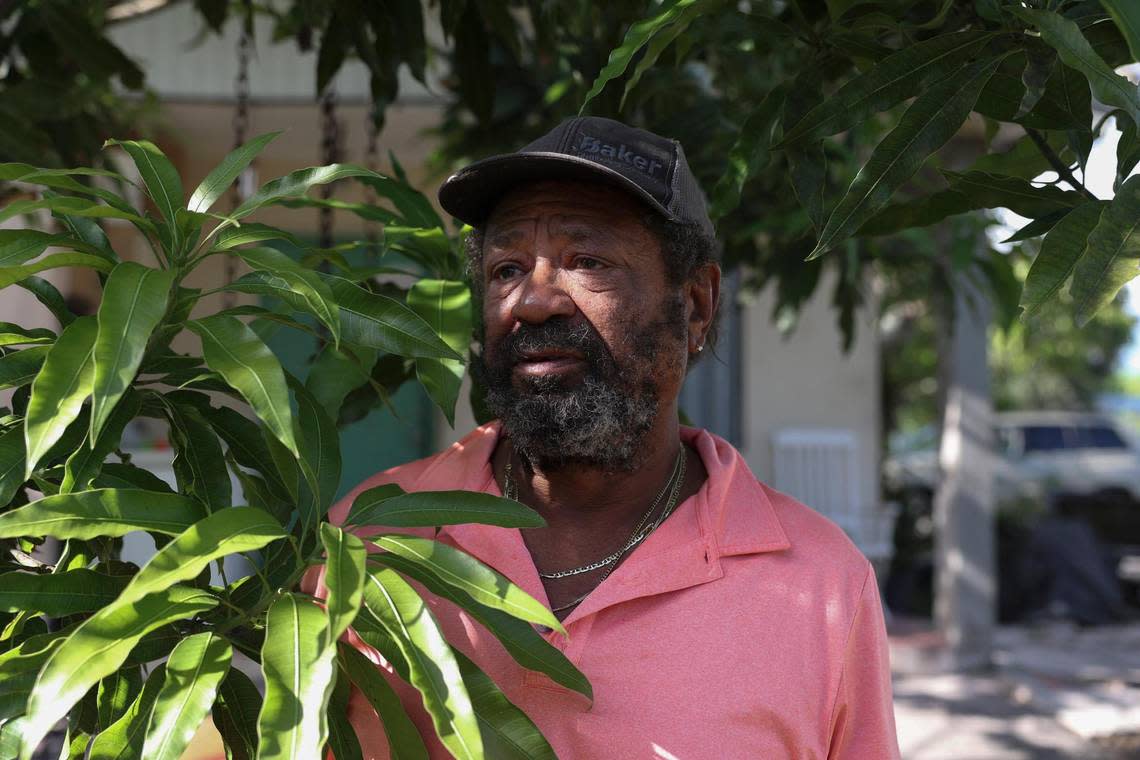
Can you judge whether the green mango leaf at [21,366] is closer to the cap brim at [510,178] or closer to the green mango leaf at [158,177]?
the green mango leaf at [158,177]

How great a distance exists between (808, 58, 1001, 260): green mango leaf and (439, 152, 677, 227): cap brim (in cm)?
35

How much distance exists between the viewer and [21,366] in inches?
52.7

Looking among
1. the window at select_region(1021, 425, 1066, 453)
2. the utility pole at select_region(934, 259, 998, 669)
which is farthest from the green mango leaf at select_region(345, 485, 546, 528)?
the window at select_region(1021, 425, 1066, 453)

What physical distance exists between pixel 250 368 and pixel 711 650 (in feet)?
2.42

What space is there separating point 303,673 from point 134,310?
1.27ft

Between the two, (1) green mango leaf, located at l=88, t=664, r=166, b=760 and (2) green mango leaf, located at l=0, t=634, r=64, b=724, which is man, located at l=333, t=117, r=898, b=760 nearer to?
(1) green mango leaf, located at l=88, t=664, r=166, b=760

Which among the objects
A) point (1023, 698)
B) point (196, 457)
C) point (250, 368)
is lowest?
point (1023, 698)

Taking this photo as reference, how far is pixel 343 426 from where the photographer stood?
2.16 metres

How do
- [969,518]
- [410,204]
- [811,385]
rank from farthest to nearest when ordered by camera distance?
[811,385] < [969,518] < [410,204]

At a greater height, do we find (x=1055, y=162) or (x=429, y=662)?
(x=1055, y=162)

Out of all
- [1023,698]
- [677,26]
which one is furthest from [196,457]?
[1023,698]

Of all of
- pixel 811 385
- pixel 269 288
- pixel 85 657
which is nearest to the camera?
pixel 85 657

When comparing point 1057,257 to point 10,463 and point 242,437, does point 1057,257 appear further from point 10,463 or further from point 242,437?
point 10,463

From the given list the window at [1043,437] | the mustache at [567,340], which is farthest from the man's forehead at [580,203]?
the window at [1043,437]
